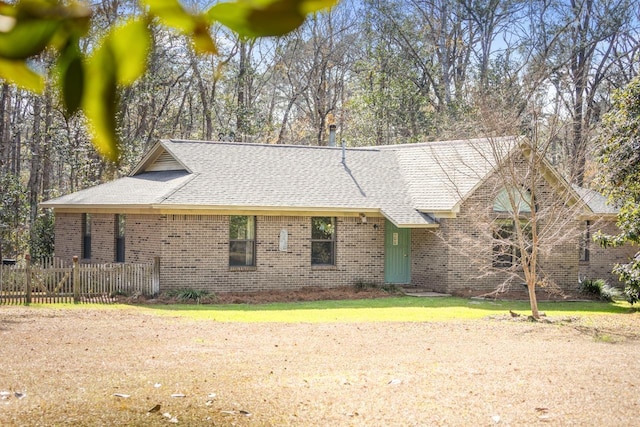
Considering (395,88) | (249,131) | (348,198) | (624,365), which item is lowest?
(624,365)

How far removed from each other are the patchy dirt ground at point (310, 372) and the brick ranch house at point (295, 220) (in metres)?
4.63

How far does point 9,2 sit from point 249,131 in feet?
116

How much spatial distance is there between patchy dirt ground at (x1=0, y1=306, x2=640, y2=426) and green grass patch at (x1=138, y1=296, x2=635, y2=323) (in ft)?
3.68

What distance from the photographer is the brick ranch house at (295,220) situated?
71.2 feet

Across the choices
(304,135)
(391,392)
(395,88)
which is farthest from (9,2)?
(304,135)

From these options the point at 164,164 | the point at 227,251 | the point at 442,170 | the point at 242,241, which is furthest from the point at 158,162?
the point at 442,170

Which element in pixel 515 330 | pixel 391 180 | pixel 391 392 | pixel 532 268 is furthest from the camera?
pixel 391 180

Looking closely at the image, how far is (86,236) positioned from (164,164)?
3380 millimetres

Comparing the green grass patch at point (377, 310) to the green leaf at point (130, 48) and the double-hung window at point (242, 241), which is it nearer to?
the double-hung window at point (242, 241)

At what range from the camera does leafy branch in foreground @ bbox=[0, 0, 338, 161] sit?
0.73 meters

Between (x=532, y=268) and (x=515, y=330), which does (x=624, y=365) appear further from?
(x=532, y=268)

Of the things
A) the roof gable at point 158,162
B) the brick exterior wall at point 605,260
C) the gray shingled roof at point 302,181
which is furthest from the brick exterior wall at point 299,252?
the brick exterior wall at point 605,260

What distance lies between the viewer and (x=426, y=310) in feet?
64.4

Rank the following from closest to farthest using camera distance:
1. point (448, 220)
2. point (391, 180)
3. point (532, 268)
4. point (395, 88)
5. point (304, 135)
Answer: point (532, 268)
point (448, 220)
point (391, 180)
point (395, 88)
point (304, 135)
